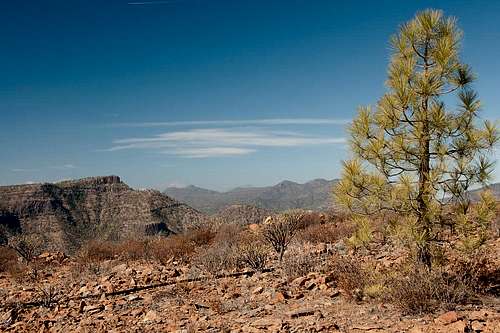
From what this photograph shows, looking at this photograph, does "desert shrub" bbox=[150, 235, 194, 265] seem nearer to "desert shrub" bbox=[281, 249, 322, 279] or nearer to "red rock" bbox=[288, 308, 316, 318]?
"desert shrub" bbox=[281, 249, 322, 279]

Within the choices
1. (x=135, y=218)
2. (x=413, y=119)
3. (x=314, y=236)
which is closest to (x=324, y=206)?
(x=413, y=119)

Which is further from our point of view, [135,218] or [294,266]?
[135,218]

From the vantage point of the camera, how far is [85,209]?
330 feet

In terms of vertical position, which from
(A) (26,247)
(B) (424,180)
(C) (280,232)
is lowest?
(A) (26,247)

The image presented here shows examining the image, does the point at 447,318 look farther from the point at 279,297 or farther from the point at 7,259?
the point at 7,259

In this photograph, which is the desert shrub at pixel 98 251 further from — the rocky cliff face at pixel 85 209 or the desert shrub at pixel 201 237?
the rocky cliff face at pixel 85 209

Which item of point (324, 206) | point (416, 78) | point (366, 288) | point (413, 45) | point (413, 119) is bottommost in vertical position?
point (366, 288)

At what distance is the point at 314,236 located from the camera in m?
15.6

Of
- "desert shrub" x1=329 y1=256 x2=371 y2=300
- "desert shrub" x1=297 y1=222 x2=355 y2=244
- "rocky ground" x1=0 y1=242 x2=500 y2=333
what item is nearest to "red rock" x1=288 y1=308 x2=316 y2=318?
"rocky ground" x1=0 y1=242 x2=500 y2=333

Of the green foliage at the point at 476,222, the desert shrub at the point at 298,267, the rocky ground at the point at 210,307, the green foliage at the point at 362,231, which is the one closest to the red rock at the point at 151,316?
the rocky ground at the point at 210,307

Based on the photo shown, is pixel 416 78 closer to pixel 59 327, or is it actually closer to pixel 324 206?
pixel 324 206

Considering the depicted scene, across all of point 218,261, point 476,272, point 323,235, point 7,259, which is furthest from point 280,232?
point 7,259

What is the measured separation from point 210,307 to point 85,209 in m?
101

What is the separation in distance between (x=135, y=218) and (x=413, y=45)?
87.0m
